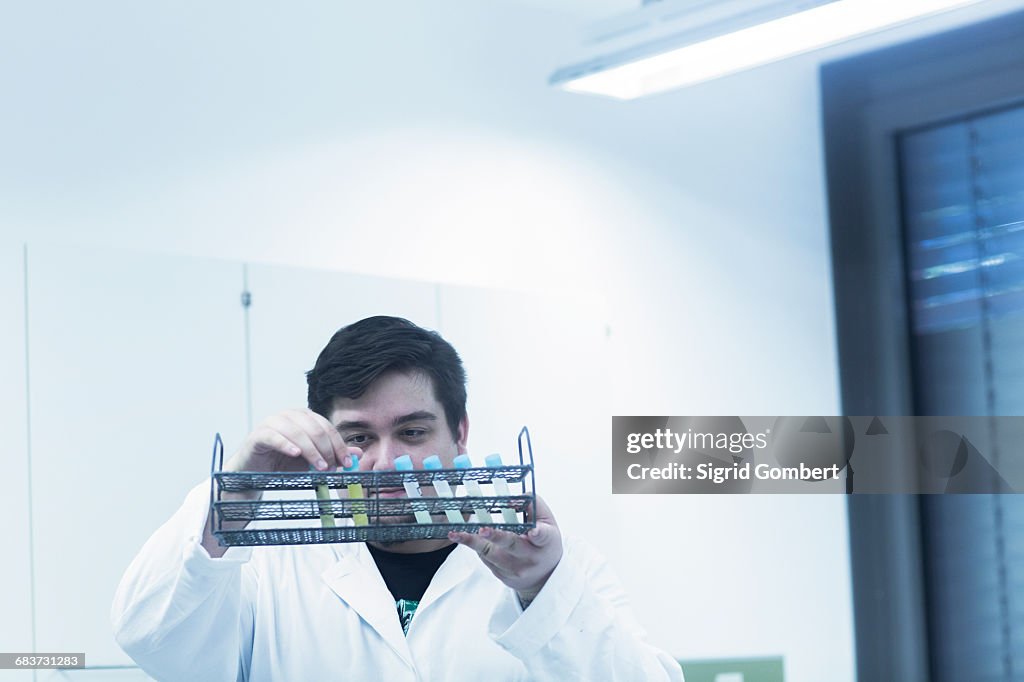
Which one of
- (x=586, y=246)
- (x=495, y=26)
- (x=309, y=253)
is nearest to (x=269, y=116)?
(x=309, y=253)

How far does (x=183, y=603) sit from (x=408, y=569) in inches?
18.0

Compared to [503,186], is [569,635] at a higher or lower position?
lower

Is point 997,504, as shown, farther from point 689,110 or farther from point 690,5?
point 690,5

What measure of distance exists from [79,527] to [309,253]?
83 cm

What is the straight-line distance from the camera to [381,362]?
175 centimetres

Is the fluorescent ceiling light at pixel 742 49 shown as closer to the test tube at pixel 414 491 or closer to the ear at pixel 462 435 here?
the ear at pixel 462 435

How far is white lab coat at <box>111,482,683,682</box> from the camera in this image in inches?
60.7

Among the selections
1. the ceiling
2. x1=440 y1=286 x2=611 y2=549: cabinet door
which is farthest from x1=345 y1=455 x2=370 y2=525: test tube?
the ceiling

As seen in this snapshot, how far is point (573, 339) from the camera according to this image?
3.24 m

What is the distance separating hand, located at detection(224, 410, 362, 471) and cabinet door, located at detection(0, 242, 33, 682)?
3.43 ft

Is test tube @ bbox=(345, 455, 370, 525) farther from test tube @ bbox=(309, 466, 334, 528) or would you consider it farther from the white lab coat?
the white lab coat

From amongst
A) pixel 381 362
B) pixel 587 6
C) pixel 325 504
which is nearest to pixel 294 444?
pixel 325 504

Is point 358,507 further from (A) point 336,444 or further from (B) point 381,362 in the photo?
(B) point 381,362

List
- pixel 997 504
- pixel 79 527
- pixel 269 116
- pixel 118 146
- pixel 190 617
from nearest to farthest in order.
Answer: pixel 190 617 < pixel 79 527 < pixel 118 146 < pixel 269 116 < pixel 997 504
